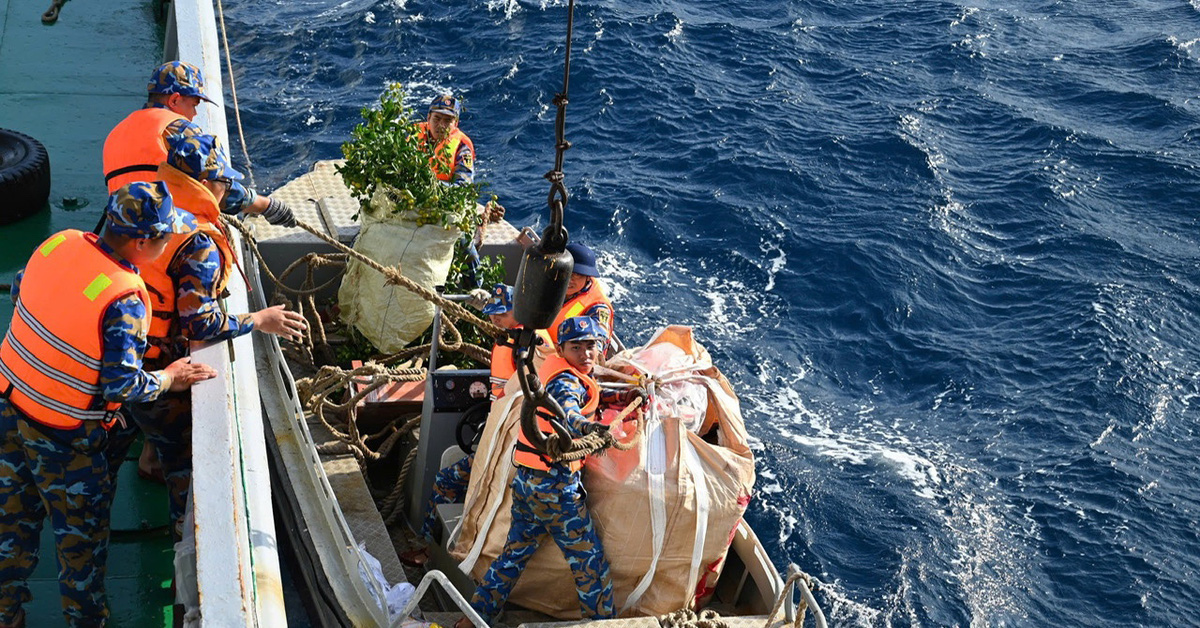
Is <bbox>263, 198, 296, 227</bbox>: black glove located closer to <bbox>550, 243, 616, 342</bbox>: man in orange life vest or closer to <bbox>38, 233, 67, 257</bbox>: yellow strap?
<bbox>550, 243, 616, 342</bbox>: man in orange life vest

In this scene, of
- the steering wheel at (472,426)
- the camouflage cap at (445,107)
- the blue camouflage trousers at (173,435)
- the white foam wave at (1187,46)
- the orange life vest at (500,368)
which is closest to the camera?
the blue camouflage trousers at (173,435)

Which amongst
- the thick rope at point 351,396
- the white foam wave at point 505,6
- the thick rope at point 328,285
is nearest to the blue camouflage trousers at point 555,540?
the thick rope at point 328,285

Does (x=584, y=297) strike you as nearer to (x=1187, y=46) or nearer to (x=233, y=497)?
(x=233, y=497)

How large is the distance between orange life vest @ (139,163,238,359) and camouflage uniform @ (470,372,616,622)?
1.86 metres

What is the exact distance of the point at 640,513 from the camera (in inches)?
252

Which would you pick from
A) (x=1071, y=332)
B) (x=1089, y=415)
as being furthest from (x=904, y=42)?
(x=1089, y=415)

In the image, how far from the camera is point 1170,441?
1164 cm

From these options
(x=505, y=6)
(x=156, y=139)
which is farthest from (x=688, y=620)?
(x=505, y=6)

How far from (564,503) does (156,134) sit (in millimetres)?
3070

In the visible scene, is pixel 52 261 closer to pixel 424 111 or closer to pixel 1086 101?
pixel 424 111

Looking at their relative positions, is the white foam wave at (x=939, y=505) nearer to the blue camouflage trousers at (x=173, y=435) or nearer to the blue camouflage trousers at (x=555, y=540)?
the blue camouflage trousers at (x=555, y=540)

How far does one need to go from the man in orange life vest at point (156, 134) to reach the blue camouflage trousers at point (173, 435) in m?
1.40

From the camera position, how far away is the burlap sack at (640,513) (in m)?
6.42

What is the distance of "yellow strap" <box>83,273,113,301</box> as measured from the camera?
15.3 feet
